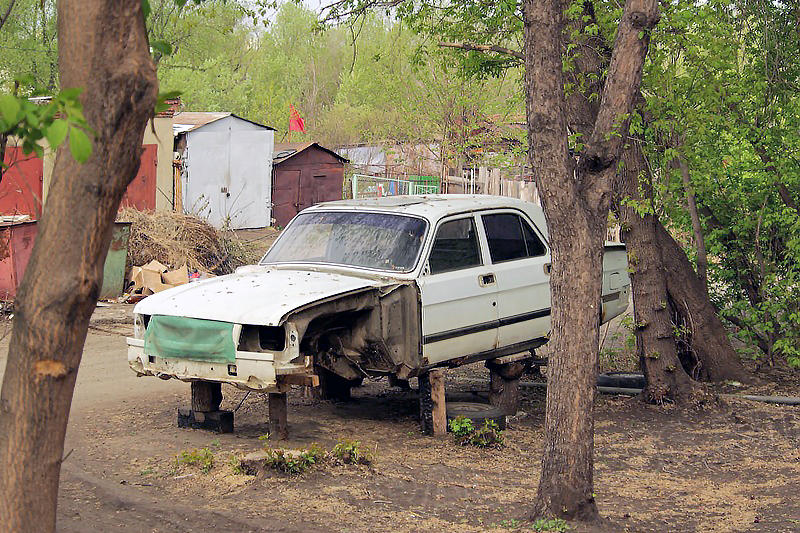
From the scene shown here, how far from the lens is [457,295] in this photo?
8336mm

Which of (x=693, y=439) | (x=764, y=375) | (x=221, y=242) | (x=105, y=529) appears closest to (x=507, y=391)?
(x=693, y=439)

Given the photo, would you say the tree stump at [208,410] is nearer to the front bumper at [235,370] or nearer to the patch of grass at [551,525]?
the front bumper at [235,370]

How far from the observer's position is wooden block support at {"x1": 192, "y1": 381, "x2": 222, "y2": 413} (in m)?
8.12

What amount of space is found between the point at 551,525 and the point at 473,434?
217cm

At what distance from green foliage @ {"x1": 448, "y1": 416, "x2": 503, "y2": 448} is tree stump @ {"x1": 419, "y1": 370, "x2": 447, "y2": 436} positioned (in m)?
0.19

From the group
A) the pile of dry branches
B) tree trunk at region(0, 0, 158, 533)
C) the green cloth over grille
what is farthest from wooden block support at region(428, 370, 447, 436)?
the pile of dry branches

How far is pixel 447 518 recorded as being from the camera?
622 cm

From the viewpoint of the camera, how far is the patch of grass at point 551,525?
19.4ft

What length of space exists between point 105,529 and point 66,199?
3.11m

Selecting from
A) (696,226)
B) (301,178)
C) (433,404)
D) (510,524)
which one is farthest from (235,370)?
(301,178)

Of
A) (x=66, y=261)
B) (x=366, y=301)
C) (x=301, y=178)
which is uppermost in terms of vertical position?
(x=301, y=178)

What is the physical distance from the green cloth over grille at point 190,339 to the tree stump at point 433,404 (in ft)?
6.10

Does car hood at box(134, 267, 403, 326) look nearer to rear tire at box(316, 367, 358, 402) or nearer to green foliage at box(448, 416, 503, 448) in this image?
green foliage at box(448, 416, 503, 448)

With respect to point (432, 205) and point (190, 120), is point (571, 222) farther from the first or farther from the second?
point (190, 120)
